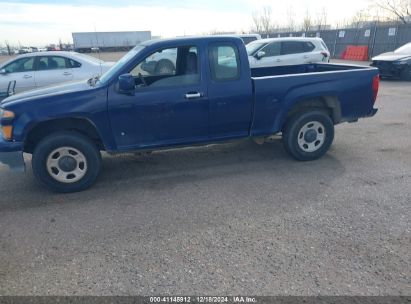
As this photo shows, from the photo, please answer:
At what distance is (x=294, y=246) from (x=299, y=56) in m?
10.7

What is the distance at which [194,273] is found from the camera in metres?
2.74

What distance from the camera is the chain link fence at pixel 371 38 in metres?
21.5

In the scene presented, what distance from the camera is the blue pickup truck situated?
4094 mm

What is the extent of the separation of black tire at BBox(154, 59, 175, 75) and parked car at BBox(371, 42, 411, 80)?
1243cm

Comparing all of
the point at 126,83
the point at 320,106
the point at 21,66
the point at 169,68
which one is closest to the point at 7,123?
the point at 126,83

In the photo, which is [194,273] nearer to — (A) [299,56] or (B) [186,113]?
(B) [186,113]

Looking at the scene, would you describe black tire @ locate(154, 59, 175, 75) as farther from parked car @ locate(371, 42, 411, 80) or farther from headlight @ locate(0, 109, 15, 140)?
parked car @ locate(371, 42, 411, 80)

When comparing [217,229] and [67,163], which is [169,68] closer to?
[67,163]

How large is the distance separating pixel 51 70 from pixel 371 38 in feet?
73.8

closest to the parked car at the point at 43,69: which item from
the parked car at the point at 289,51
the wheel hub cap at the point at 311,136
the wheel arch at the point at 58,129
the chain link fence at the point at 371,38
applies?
the wheel arch at the point at 58,129

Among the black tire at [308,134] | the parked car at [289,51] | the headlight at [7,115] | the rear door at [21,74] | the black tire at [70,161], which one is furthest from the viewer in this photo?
the parked car at [289,51]

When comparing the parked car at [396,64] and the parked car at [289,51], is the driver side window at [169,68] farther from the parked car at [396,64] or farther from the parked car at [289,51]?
the parked car at [396,64]

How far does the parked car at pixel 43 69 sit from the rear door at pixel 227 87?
20.2 ft

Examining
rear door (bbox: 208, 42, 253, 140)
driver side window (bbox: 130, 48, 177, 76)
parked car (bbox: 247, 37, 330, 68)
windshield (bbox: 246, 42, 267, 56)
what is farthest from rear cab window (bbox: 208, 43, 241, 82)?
windshield (bbox: 246, 42, 267, 56)
